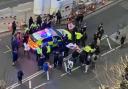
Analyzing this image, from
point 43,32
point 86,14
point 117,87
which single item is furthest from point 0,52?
point 117,87

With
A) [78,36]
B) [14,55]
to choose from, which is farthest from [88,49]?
[14,55]

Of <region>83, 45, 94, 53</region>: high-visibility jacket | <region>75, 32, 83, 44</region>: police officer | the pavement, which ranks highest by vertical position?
<region>75, 32, 83, 44</region>: police officer

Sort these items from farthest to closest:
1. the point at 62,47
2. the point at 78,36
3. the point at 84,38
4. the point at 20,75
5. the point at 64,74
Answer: the point at 84,38 < the point at 78,36 < the point at 62,47 < the point at 64,74 < the point at 20,75

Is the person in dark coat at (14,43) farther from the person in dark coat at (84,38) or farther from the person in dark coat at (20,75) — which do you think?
the person in dark coat at (84,38)

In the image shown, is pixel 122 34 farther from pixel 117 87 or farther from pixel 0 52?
pixel 117 87

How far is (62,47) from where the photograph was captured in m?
36.6

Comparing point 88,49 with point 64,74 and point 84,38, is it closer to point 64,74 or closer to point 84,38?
point 84,38

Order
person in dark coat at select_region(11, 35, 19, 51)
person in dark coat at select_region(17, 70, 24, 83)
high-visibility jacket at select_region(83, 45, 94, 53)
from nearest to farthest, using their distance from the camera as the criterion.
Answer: person in dark coat at select_region(17, 70, 24, 83)
high-visibility jacket at select_region(83, 45, 94, 53)
person in dark coat at select_region(11, 35, 19, 51)

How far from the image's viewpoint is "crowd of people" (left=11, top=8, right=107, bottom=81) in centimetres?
3581

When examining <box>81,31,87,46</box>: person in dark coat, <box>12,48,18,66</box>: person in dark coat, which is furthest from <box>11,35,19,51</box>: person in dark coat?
<box>81,31,87,46</box>: person in dark coat

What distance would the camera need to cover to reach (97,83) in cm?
3506

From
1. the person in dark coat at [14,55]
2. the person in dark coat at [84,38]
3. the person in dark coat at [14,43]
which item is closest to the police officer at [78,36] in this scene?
the person in dark coat at [84,38]

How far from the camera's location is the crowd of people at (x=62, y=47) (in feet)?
117

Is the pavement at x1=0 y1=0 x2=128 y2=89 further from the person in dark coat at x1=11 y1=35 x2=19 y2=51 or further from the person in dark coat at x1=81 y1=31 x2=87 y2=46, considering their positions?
the person in dark coat at x1=81 y1=31 x2=87 y2=46
